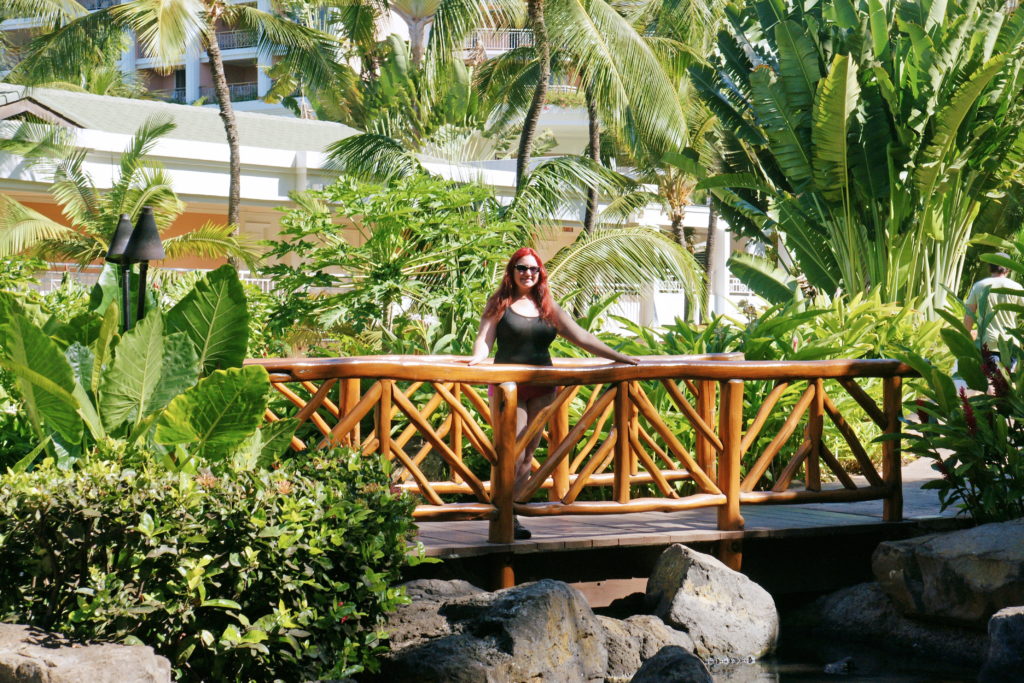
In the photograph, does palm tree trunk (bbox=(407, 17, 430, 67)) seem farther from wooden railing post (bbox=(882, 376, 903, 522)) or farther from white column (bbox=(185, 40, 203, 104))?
wooden railing post (bbox=(882, 376, 903, 522))

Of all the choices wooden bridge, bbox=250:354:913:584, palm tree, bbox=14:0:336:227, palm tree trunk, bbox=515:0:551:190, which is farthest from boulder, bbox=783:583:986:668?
palm tree, bbox=14:0:336:227

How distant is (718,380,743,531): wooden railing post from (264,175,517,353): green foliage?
12.5 ft

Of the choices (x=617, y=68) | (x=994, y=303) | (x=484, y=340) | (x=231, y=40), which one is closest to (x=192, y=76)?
(x=231, y=40)

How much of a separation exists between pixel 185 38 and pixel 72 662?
1908cm

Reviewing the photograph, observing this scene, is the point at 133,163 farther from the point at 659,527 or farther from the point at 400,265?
the point at 659,527

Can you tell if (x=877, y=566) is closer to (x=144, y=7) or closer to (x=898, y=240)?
(x=898, y=240)

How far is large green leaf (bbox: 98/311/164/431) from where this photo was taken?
5.42 meters

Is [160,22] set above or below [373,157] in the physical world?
above

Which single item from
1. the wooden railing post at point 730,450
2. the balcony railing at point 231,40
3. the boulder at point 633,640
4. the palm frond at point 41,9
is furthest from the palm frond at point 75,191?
the balcony railing at point 231,40

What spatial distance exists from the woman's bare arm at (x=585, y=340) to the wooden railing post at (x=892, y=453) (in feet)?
5.86

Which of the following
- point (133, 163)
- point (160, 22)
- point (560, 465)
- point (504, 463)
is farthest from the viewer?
point (160, 22)

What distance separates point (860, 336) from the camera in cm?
1089

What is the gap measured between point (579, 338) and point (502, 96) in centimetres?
1815

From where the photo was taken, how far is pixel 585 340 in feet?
22.7
